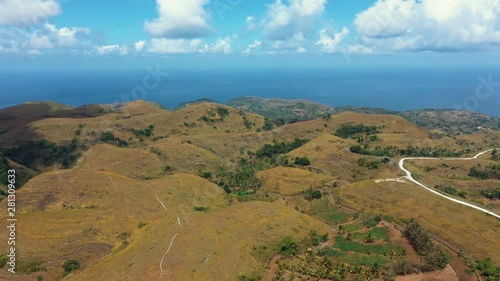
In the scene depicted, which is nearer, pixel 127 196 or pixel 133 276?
pixel 133 276

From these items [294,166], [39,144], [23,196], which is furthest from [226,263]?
[39,144]

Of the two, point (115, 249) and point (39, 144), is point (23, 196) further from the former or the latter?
point (39, 144)

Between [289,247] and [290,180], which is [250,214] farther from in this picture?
[290,180]

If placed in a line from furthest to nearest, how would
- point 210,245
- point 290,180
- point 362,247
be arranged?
point 290,180, point 362,247, point 210,245

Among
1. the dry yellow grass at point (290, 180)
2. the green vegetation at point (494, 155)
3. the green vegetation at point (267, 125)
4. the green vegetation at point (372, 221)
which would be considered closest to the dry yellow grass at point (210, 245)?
the green vegetation at point (372, 221)

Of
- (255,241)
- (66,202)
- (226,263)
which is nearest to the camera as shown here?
(226,263)

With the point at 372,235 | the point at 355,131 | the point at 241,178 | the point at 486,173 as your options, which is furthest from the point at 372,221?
the point at 355,131

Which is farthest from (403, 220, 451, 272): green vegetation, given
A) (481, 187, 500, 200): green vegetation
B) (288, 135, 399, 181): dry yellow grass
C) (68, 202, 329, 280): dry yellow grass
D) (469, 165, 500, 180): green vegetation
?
(469, 165, 500, 180): green vegetation
